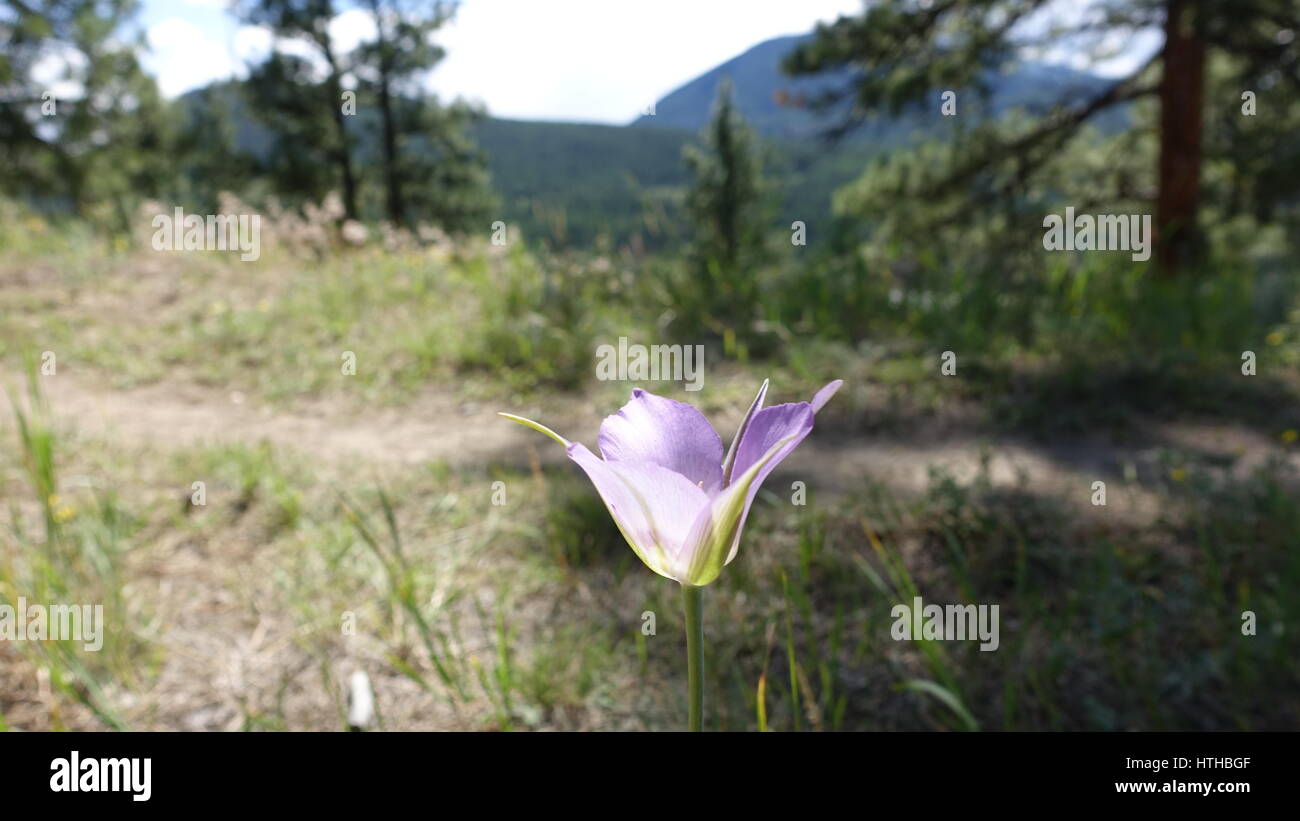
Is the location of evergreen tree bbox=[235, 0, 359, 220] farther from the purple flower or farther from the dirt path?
the purple flower

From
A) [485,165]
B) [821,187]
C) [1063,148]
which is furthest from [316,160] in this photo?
[821,187]

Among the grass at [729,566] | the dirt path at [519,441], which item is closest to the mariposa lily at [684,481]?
the grass at [729,566]
